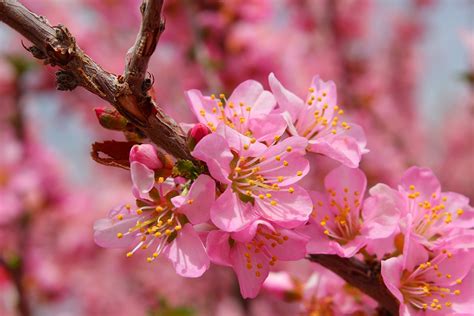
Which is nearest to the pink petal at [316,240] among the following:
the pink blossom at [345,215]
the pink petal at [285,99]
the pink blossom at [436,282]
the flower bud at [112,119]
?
the pink blossom at [345,215]

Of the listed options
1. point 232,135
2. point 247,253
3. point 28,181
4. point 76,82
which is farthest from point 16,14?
point 28,181

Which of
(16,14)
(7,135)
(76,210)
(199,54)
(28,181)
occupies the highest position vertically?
(16,14)

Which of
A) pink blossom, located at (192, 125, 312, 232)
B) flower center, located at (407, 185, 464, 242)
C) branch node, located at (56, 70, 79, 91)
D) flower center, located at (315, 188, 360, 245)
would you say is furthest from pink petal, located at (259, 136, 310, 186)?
branch node, located at (56, 70, 79, 91)

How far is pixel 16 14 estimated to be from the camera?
0.71 meters

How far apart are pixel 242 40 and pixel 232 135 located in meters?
1.76

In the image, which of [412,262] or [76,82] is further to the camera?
[412,262]

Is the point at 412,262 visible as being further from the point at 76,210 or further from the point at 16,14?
the point at 76,210

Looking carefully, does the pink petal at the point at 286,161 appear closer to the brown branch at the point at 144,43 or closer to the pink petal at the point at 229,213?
the pink petal at the point at 229,213

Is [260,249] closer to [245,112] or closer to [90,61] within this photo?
[245,112]

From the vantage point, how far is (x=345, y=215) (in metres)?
0.93

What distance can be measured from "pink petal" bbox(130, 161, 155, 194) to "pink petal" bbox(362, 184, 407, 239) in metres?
0.35

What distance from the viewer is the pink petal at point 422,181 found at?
3.05ft

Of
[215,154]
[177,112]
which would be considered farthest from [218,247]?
[177,112]

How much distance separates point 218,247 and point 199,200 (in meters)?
0.09
